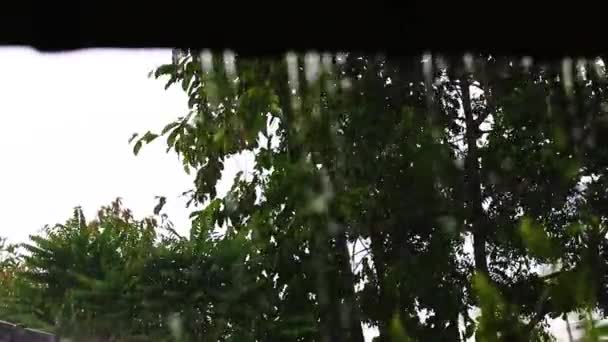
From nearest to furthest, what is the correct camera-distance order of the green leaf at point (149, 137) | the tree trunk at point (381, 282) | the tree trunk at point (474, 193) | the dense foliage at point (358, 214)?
the dense foliage at point (358, 214) → the green leaf at point (149, 137) → the tree trunk at point (381, 282) → the tree trunk at point (474, 193)

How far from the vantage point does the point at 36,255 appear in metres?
16.0

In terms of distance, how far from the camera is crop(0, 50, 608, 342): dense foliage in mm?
Answer: 4461

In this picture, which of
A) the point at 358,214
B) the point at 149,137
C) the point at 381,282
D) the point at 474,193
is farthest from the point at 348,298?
the point at 149,137

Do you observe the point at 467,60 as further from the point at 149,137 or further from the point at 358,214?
the point at 358,214

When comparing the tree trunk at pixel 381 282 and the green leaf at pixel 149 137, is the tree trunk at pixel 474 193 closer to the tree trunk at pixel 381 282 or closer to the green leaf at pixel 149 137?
the tree trunk at pixel 381 282

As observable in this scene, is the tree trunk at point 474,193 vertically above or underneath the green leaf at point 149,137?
above

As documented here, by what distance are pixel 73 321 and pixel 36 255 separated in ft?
6.99

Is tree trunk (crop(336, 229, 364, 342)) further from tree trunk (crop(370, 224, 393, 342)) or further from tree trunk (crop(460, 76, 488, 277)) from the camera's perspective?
tree trunk (crop(460, 76, 488, 277))

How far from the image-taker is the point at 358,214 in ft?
30.6

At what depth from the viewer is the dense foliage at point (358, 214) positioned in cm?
446

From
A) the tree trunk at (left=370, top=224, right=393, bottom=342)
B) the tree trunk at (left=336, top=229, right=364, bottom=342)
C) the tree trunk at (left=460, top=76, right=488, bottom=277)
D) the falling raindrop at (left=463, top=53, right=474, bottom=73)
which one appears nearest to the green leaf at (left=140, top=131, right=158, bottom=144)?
the falling raindrop at (left=463, top=53, right=474, bottom=73)

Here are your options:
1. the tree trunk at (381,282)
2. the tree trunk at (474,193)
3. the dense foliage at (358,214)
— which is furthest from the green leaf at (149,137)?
the tree trunk at (474,193)

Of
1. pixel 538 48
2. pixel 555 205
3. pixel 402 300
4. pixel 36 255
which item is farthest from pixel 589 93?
pixel 36 255

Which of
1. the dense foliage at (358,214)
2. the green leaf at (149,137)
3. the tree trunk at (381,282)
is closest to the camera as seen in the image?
the dense foliage at (358,214)
